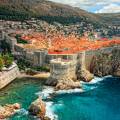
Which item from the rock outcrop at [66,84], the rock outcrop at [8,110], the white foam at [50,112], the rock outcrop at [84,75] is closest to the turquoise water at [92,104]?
the white foam at [50,112]

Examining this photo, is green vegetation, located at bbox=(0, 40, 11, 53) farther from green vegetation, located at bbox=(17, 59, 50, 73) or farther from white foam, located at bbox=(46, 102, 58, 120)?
white foam, located at bbox=(46, 102, 58, 120)

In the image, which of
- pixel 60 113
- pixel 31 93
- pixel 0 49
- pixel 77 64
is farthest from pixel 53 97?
Answer: pixel 0 49

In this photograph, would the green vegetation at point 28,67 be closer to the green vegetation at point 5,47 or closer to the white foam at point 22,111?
the green vegetation at point 5,47

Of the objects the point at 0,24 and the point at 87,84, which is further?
the point at 0,24

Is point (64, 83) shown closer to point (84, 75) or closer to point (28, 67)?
point (84, 75)

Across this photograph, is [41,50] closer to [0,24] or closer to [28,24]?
[0,24]

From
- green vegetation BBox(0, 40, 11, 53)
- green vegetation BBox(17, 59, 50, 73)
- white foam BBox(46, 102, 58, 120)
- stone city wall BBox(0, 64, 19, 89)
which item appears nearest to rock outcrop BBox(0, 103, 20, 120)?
white foam BBox(46, 102, 58, 120)
